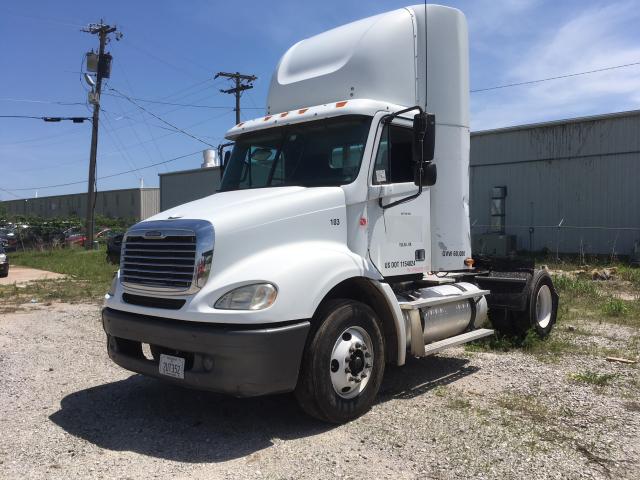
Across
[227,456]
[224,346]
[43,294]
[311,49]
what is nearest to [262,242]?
[224,346]

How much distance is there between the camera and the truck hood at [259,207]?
478 centimetres

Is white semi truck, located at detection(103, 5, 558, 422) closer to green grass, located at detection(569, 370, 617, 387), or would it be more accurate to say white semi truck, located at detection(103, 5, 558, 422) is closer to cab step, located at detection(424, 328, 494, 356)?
cab step, located at detection(424, 328, 494, 356)

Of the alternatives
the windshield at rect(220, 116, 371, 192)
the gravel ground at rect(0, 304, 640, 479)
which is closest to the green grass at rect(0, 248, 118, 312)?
the gravel ground at rect(0, 304, 640, 479)

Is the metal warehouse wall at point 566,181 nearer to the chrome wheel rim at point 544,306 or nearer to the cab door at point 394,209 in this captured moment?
the chrome wheel rim at point 544,306

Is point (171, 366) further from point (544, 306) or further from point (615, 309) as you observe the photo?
point (615, 309)

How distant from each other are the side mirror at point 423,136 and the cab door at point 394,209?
0.23 metres

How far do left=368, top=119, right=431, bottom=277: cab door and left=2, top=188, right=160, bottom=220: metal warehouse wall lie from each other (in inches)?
2153

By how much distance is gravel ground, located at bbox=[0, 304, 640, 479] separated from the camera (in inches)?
165

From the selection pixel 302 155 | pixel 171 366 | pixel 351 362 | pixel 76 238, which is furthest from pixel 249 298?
pixel 76 238

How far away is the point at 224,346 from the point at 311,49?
3.84 metres

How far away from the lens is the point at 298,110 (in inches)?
238

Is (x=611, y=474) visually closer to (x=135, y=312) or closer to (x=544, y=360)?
(x=544, y=360)

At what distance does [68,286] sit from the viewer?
53.3 ft

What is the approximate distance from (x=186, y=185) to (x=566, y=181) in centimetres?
2636
